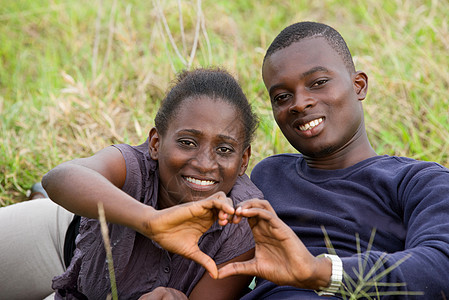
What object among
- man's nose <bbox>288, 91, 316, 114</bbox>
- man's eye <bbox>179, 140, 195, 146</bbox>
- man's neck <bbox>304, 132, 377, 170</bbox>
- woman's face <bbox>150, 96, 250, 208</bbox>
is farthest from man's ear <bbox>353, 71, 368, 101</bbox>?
man's eye <bbox>179, 140, 195, 146</bbox>

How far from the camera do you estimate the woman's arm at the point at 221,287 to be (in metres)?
2.17

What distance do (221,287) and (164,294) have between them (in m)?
0.24

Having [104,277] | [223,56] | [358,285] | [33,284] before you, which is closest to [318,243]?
[358,285]

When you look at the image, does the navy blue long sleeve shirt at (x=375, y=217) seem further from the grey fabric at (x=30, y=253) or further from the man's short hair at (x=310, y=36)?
the grey fabric at (x=30, y=253)

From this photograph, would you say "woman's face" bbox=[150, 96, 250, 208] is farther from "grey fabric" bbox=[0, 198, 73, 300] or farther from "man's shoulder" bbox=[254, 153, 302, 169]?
"grey fabric" bbox=[0, 198, 73, 300]

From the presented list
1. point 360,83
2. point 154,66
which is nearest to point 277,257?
point 360,83

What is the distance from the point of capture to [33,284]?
2838 millimetres

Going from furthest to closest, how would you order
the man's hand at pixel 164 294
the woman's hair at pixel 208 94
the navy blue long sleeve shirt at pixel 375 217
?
the woman's hair at pixel 208 94, the man's hand at pixel 164 294, the navy blue long sleeve shirt at pixel 375 217

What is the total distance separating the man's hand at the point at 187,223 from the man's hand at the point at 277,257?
51mm

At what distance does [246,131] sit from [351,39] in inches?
128

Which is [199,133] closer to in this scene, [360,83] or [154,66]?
[360,83]

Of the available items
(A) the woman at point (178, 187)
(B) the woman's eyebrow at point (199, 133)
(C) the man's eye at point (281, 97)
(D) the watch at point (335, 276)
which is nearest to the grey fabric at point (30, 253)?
(A) the woman at point (178, 187)

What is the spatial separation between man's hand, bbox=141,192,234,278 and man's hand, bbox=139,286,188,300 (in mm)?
346

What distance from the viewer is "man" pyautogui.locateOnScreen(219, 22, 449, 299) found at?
5.94ft
